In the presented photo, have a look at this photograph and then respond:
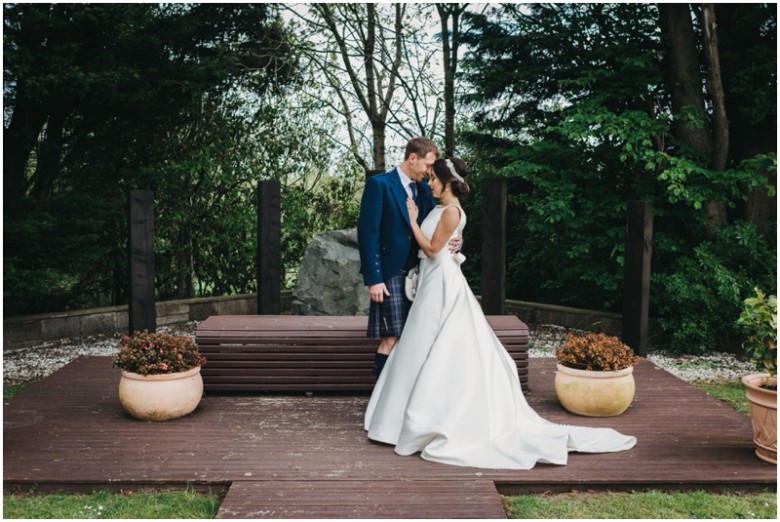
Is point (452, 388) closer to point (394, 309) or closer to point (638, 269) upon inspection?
point (394, 309)

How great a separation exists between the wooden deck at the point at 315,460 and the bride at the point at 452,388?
12cm

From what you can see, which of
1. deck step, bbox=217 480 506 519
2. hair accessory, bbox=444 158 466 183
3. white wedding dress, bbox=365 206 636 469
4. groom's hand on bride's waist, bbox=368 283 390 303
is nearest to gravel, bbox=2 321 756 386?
white wedding dress, bbox=365 206 636 469

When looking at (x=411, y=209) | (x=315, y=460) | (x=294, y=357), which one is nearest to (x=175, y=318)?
(x=294, y=357)

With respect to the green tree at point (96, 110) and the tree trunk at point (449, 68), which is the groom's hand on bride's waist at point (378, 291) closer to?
the green tree at point (96, 110)

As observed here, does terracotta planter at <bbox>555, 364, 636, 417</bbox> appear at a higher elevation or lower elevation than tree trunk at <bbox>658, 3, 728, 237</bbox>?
lower

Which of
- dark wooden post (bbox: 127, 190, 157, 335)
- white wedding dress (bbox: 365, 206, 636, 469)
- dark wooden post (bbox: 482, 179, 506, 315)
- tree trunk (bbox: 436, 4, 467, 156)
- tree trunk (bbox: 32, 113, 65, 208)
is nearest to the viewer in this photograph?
white wedding dress (bbox: 365, 206, 636, 469)

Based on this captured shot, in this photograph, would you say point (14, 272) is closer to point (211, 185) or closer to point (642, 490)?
point (211, 185)

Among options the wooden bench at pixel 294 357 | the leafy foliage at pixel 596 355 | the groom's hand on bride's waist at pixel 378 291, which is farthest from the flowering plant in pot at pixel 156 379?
the leafy foliage at pixel 596 355

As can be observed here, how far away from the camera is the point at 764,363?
3928 mm

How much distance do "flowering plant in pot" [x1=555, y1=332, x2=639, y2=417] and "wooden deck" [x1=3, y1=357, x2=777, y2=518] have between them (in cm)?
11

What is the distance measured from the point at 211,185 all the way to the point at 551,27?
483 centimetres

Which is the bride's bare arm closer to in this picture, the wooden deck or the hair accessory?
the hair accessory

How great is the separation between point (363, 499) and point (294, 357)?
81.7 inches

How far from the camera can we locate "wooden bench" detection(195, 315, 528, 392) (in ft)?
17.5
